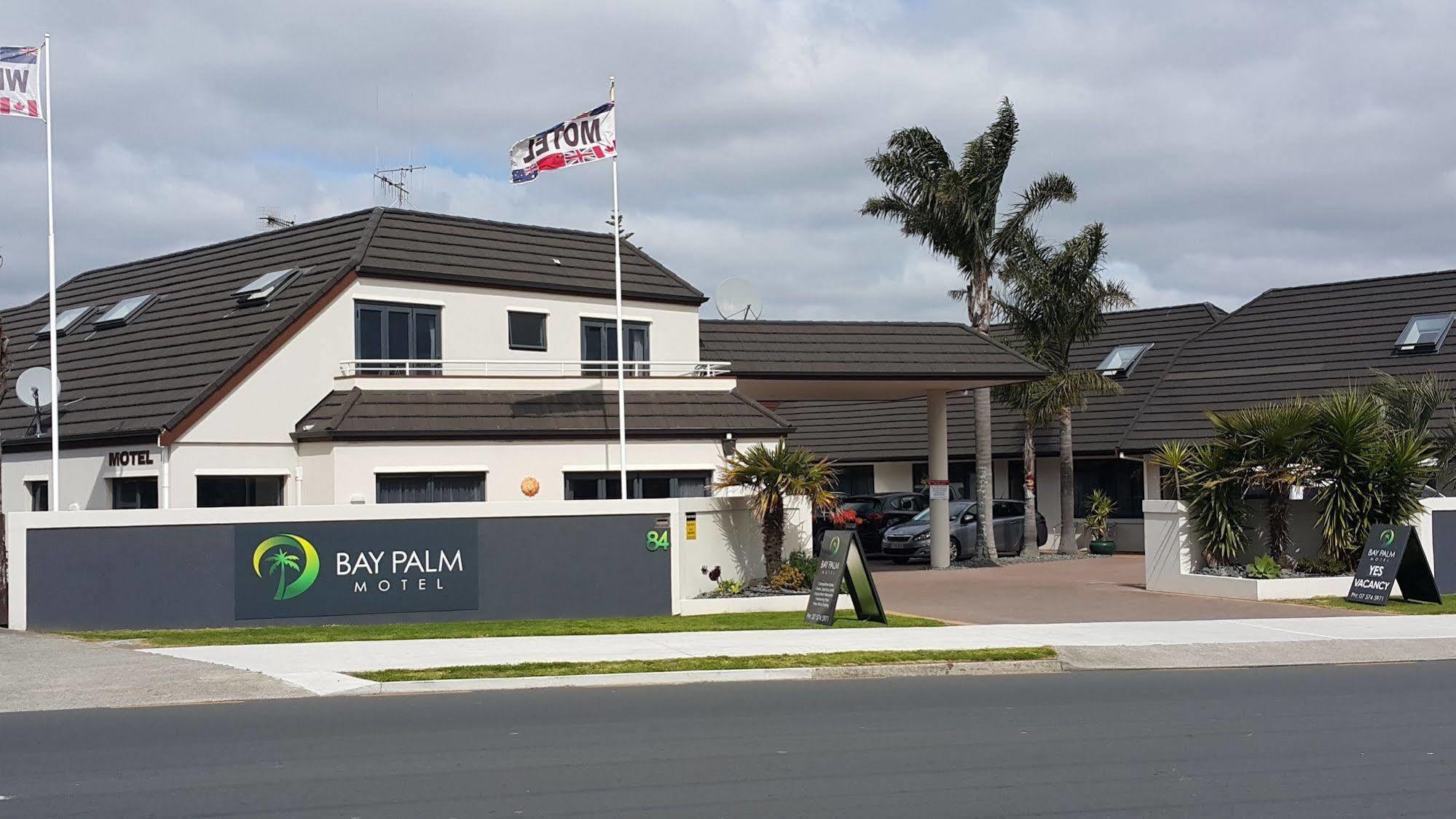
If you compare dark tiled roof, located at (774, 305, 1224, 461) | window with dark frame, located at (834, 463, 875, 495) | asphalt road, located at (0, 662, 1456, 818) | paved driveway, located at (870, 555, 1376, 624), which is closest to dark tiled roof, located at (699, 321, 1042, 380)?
paved driveway, located at (870, 555, 1376, 624)

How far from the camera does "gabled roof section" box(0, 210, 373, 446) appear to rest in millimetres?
23891

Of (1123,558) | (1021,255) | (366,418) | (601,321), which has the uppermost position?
(1021,255)

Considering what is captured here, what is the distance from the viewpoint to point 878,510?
36.8 m

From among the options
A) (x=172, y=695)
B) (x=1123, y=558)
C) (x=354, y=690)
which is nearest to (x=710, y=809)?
(x=354, y=690)

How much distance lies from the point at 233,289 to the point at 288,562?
915 cm

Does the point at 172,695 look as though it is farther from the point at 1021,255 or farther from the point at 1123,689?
the point at 1021,255

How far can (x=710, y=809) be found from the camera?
8539 millimetres

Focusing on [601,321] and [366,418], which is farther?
[601,321]

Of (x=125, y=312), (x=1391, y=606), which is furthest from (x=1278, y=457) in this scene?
(x=125, y=312)

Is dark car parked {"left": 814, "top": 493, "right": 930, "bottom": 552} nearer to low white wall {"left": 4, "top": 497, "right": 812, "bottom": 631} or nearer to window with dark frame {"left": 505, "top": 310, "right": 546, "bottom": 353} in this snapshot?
window with dark frame {"left": 505, "top": 310, "right": 546, "bottom": 353}

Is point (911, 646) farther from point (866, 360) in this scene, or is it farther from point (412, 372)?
point (866, 360)

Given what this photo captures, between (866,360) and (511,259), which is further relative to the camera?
(866,360)

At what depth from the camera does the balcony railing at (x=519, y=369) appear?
81.5 feet

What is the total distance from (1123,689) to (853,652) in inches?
124
